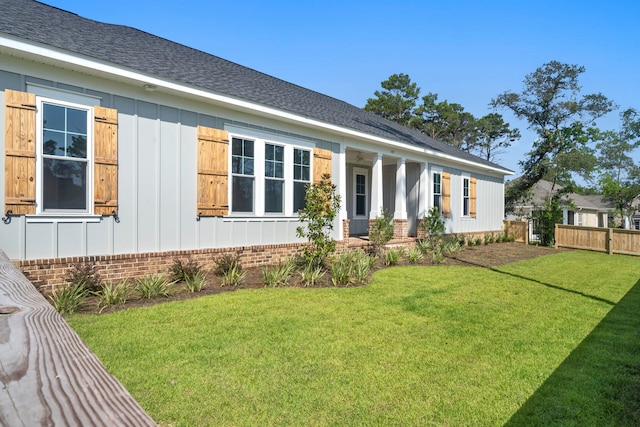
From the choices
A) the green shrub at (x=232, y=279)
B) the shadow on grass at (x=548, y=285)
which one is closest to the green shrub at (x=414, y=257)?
the shadow on grass at (x=548, y=285)

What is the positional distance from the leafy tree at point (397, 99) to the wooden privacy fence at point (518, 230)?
18107 mm

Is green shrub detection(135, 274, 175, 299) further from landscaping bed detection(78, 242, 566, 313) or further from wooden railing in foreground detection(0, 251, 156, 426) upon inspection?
wooden railing in foreground detection(0, 251, 156, 426)

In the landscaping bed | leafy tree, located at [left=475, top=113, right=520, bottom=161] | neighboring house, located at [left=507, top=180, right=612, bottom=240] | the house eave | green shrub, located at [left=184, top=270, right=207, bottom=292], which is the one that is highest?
leafy tree, located at [left=475, top=113, right=520, bottom=161]

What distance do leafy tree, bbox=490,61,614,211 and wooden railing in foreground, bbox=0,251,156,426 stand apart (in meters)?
27.7

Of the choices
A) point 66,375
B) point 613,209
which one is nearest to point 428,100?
point 613,209

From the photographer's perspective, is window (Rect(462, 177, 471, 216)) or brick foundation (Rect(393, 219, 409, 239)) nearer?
brick foundation (Rect(393, 219, 409, 239))

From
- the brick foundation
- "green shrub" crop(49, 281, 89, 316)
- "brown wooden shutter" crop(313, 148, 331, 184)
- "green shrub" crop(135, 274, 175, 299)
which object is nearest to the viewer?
"green shrub" crop(49, 281, 89, 316)

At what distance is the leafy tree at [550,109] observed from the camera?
941 inches

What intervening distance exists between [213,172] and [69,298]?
11.8 feet

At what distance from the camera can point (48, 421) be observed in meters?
0.69

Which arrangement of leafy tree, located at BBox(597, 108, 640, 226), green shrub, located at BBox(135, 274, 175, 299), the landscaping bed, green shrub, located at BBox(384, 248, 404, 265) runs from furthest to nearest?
leafy tree, located at BBox(597, 108, 640, 226)
green shrub, located at BBox(384, 248, 404, 265)
green shrub, located at BBox(135, 274, 175, 299)
the landscaping bed

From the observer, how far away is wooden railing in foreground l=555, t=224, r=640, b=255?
14698 mm

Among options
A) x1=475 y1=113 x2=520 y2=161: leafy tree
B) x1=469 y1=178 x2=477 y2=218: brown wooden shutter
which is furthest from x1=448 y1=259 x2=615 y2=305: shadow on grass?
x1=475 y1=113 x2=520 y2=161: leafy tree

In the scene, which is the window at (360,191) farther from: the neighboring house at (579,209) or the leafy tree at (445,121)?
the leafy tree at (445,121)
